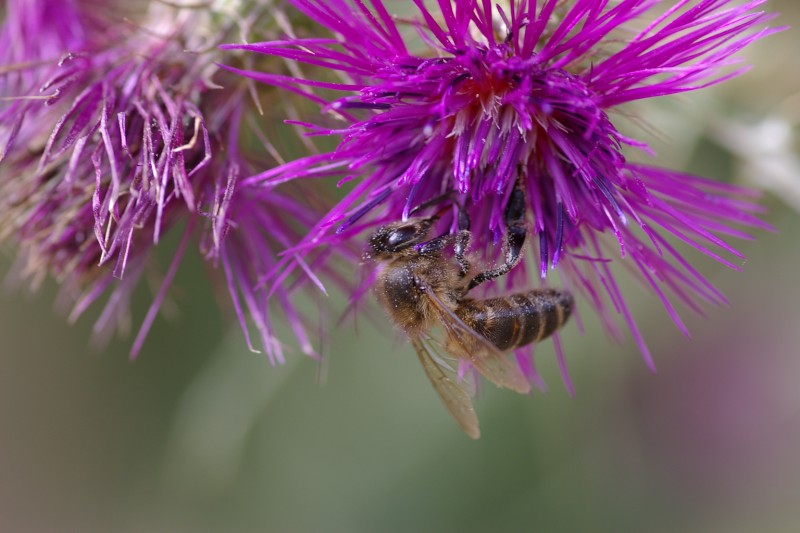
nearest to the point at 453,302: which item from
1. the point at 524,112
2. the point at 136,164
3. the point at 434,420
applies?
the point at 524,112

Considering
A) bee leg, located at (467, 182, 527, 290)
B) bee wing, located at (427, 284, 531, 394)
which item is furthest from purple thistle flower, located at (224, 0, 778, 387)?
bee wing, located at (427, 284, 531, 394)

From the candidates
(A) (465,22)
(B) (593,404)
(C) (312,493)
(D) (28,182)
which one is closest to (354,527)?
(C) (312,493)

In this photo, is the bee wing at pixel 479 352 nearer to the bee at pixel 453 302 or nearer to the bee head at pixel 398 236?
the bee at pixel 453 302

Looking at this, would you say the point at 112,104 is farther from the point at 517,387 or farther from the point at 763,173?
the point at 763,173

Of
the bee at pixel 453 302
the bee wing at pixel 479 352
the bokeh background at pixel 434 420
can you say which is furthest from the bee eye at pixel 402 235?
the bokeh background at pixel 434 420

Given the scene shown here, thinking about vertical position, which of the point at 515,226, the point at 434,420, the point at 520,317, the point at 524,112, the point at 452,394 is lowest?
the point at 434,420

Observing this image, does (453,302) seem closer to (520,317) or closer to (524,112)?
(520,317)
